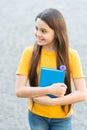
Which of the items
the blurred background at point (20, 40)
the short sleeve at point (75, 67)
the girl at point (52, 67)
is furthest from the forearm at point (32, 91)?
the blurred background at point (20, 40)

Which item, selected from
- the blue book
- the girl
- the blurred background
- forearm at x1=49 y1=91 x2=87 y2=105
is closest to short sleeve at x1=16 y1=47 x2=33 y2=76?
the girl

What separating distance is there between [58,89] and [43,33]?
1.08 ft

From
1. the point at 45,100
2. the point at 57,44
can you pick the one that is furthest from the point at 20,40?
the point at 45,100

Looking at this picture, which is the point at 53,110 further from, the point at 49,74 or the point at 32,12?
the point at 32,12

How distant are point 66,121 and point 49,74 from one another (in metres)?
0.39

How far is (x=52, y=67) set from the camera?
2.00 meters

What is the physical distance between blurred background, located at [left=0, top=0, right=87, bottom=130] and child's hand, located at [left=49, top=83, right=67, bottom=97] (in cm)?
153

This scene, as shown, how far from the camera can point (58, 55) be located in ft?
6.58

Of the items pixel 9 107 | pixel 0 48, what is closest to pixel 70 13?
pixel 0 48

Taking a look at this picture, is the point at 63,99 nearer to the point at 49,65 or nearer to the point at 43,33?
the point at 49,65

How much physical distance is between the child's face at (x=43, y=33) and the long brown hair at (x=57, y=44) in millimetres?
20

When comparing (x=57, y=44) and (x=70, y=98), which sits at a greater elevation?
(x=57, y=44)

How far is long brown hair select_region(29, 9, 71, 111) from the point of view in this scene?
6.31ft

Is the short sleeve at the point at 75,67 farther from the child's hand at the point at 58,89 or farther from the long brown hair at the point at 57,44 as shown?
the child's hand at the point at 58,89
